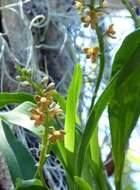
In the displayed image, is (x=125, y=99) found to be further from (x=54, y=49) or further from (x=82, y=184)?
(x=54, y=49)

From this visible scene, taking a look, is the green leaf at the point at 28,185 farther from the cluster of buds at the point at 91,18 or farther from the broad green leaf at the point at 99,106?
the cluster of buds at the point at 91,18

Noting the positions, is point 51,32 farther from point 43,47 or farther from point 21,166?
point 21,166

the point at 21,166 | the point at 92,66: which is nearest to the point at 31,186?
the point at 21,166

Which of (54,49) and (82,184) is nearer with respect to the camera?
(82,184)

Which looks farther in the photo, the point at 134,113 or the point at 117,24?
the point at 117,24

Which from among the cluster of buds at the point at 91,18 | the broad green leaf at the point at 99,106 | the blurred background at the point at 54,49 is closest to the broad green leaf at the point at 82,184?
the broad green leaf at the point at 99,106

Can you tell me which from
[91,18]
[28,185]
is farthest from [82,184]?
[91,18]
